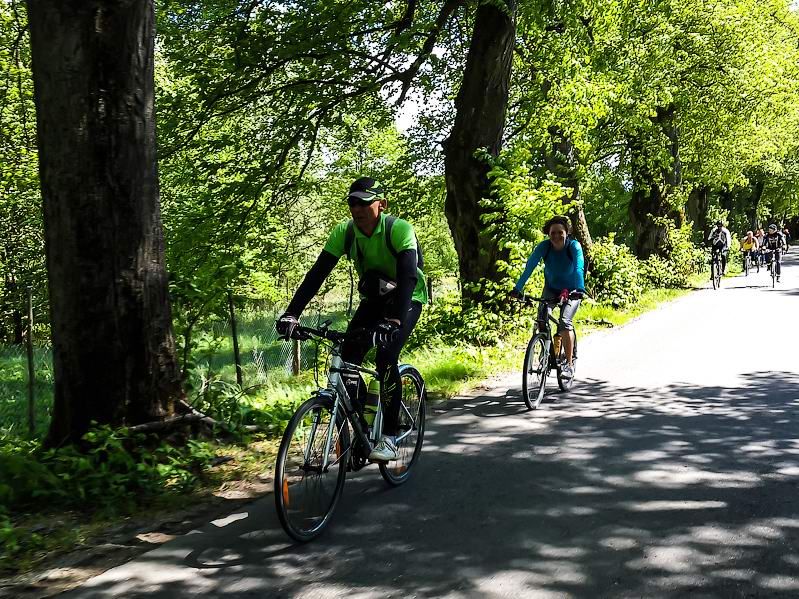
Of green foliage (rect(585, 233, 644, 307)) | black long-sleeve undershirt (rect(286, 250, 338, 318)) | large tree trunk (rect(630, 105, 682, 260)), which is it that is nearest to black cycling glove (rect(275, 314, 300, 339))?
black long-sleeve undershirt (rect(286, 250, 338, 318))

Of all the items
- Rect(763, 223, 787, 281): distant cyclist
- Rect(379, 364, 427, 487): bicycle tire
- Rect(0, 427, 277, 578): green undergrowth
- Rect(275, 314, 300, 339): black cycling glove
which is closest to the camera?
Rect(0, 427, 277, 578): green undergrowth

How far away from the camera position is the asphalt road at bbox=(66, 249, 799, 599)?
362cm

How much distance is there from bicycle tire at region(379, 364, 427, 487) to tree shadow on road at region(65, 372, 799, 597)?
11cm

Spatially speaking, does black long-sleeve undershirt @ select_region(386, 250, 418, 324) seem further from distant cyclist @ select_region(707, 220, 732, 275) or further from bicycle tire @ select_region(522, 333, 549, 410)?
distant cyclist @ select_region(707, 220, 732, 275)

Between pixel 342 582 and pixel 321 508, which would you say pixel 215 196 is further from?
pixel 342 582

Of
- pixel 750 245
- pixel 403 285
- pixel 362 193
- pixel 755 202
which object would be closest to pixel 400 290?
pixel 403 285

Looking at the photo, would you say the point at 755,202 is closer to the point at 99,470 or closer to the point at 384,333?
the point at 384,333

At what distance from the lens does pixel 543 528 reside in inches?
170

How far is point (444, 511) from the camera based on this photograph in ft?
15.3

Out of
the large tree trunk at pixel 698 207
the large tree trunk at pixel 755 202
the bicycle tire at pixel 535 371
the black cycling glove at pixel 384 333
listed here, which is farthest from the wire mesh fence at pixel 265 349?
the large tree trunk at pixel 755 202

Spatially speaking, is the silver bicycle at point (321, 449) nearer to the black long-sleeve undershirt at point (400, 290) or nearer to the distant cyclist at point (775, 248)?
the black long-sleeve undershirt at point (400, 290)

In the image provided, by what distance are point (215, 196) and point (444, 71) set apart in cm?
684

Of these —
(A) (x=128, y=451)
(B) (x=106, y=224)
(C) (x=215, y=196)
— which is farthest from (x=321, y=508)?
(C) (x=215, y=196)

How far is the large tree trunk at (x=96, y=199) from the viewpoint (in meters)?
5.07
